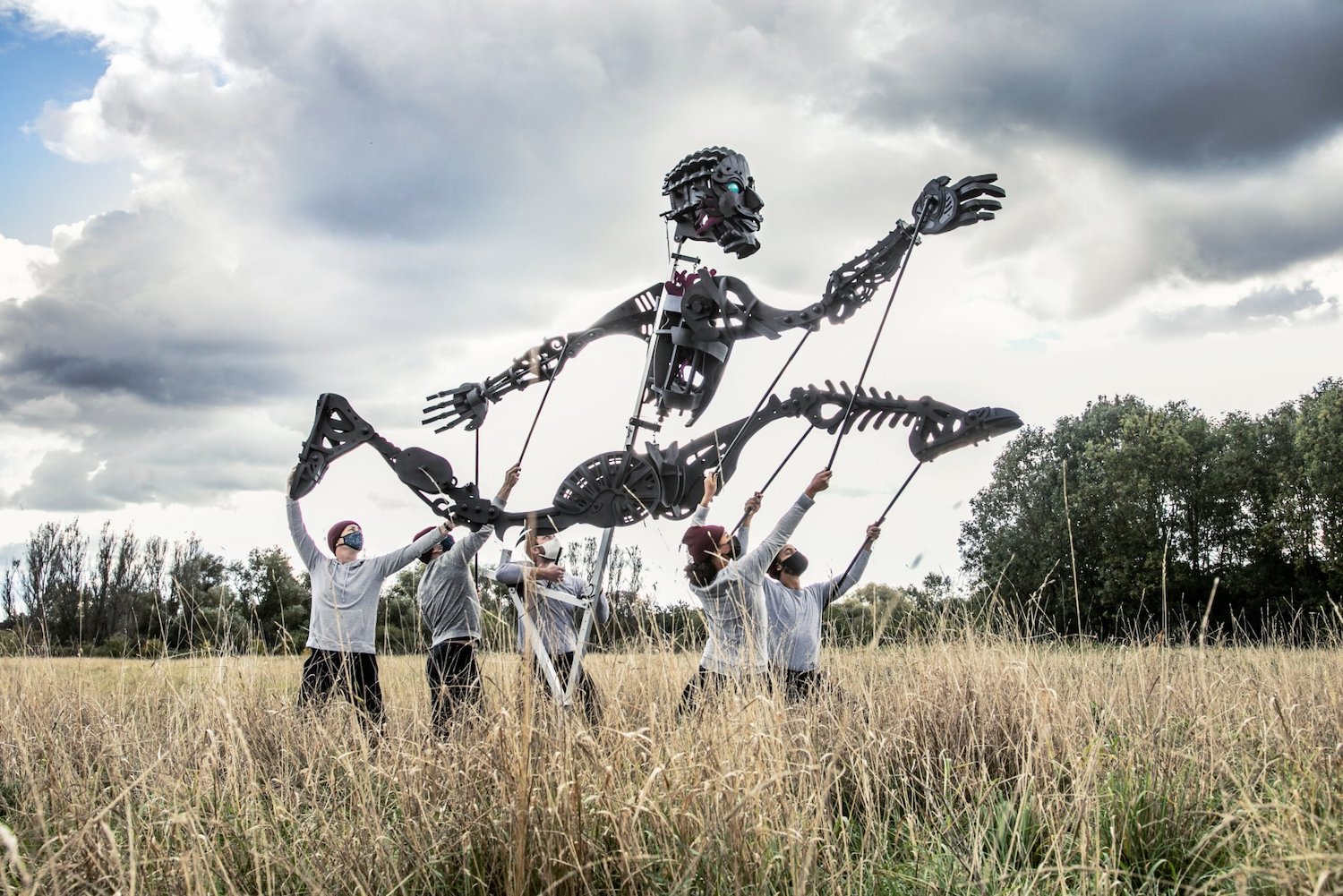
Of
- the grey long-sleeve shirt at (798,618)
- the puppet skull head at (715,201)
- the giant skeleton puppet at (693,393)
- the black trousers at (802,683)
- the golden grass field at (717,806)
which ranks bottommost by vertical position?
the golden grass field at (717,806)

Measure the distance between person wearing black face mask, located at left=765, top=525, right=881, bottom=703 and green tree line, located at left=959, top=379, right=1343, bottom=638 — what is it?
61.9 ft

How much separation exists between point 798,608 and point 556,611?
1413 millimetres

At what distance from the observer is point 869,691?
4.37m

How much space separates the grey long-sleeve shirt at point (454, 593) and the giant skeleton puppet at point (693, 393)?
0.15 meters

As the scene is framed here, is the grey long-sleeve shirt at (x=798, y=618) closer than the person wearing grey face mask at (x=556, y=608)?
No

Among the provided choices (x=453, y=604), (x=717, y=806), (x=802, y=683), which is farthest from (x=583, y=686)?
(x=717, y=806)

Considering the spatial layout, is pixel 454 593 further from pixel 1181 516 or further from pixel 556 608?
pixel 1181 516

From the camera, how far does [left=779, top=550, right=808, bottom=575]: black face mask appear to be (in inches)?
216

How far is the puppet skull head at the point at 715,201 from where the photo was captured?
606 centimetres

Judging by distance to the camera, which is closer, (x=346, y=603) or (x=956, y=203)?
(x=956, y=203)

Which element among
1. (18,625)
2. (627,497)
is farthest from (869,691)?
(18,625)

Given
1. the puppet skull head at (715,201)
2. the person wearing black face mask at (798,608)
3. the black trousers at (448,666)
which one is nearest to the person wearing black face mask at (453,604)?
the black trousers at (448,666)

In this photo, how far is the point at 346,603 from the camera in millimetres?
5672

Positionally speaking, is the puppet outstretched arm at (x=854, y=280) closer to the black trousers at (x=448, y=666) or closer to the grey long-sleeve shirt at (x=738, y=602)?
the grey long-sleeve shirt at (x=738, y=602)
